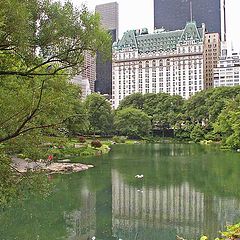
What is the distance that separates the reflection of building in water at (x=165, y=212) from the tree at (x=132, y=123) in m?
42.3

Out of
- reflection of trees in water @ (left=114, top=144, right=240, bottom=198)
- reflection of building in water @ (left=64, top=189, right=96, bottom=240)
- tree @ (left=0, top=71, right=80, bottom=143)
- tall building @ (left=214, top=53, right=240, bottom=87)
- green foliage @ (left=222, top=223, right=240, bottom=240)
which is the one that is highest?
tall building @ (left=214, top=53, right=240, bottom=87)

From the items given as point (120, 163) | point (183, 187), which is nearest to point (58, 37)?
point (183, 187)

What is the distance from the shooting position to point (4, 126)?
5621 mm

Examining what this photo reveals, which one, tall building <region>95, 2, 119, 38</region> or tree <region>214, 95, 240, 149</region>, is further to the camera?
tall building <region>95, 2, 119, 38</region>

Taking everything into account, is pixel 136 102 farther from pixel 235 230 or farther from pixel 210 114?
pixel 235 230

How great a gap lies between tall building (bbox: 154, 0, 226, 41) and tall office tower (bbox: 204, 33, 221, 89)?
24543mm

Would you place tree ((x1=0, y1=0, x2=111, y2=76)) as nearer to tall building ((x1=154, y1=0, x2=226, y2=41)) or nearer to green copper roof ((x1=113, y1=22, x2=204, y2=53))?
green copper roof ((x1=113, y1=22, x2=204, y2=53))

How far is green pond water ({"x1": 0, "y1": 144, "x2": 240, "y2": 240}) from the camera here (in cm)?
1121

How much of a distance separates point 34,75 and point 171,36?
317 ft

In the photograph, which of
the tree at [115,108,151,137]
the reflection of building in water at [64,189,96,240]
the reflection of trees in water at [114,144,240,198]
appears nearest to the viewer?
the reflection of building in water at [64,189,96,240]

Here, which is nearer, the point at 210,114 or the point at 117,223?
the point at 117,223

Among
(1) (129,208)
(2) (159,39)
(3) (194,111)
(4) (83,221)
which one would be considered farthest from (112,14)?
(4) (83,221)

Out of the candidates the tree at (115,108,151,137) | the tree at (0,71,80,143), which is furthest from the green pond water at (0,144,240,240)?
the tree at (115,108,151,137)

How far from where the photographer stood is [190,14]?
137 m
